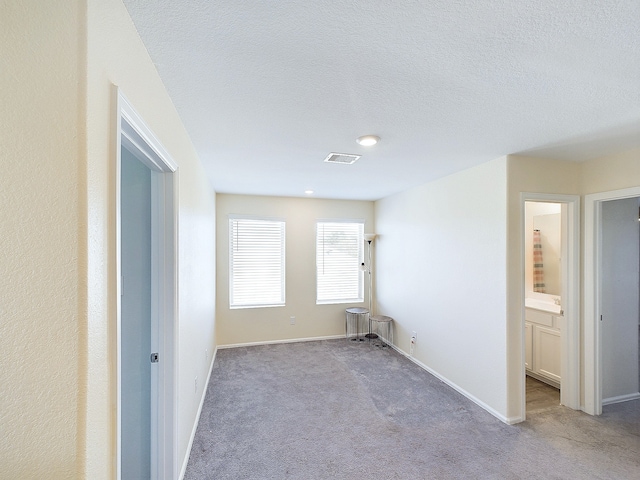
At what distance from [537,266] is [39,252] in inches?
203

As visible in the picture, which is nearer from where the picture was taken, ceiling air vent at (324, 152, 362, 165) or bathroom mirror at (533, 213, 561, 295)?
ceiling air vent at (324, 152, 362, 165)

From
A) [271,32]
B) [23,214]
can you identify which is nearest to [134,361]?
[23,214]

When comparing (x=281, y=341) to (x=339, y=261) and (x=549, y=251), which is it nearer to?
(x=339, y=261)

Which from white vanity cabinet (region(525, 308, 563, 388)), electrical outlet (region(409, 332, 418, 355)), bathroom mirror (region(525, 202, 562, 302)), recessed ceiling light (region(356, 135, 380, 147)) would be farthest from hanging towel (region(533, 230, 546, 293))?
recessed ceiling light (region(356, 135, 380, 147))

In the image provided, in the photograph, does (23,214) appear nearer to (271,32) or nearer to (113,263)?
(113,263)

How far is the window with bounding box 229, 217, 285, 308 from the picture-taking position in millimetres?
4887

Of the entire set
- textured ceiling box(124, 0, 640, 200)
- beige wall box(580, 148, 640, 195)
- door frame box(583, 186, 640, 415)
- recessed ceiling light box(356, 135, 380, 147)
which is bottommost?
door frame box(583, 186, 640, 415)

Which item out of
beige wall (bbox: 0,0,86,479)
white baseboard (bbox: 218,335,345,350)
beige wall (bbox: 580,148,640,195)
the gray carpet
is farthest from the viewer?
white baseboard (bbox: 218,335,345,350)

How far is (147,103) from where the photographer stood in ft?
4.49

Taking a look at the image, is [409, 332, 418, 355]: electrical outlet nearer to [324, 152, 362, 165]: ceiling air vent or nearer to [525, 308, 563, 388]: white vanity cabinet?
[525, 308, 563, 388]: white vanity cabinet

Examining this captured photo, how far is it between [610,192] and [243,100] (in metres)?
3.33

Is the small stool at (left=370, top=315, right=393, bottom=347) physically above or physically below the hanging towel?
below

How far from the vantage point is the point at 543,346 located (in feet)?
11.7

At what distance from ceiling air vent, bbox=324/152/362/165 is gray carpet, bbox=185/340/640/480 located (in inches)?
97.5
